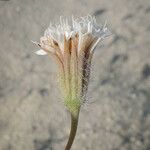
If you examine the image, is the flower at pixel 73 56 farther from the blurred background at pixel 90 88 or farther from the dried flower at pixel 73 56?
the blurred background at pixel 90 88

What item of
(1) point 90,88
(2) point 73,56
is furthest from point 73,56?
(1) point 90,88

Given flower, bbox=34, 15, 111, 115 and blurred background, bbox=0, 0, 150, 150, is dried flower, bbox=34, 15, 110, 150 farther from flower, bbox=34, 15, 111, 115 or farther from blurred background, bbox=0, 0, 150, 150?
blurred background, bbox=0, 0, 150, 150

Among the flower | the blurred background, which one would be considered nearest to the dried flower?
the flower

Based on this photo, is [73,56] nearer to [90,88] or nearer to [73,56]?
[73,56]

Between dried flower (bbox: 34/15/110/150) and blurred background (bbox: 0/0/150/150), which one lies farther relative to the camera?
blurred background (bbox: 0/0/150/150)

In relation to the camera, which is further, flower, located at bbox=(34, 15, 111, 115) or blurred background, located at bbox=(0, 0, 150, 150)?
blurred background, located at bbox=(0, 0, 150, 150)

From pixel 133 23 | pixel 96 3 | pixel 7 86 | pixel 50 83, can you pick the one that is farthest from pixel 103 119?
pixel 96 3

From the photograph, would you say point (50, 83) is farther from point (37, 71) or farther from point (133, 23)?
point (133, 23)

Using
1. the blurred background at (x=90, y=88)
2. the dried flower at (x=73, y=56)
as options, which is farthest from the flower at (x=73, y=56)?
the blurred background at (x=90, y=88)
